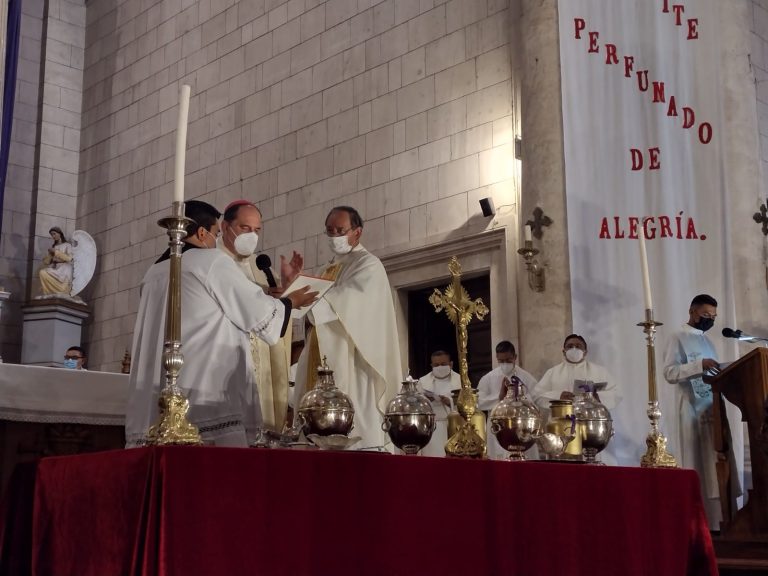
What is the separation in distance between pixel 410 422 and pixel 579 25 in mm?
6584

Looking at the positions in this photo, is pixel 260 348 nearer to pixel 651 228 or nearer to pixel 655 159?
pixel 651 228

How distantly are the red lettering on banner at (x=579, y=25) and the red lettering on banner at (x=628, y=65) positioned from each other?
0.48 meters

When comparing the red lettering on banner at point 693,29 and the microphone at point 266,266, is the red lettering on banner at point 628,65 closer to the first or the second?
the red lettering on banner at point 693,29

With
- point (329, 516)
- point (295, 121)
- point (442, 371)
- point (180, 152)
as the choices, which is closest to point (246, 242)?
point (180, 152)

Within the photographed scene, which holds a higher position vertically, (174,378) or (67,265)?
(67,265)

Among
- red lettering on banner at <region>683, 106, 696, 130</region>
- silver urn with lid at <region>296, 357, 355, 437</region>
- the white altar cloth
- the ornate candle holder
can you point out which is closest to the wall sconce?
the ornate candle holder

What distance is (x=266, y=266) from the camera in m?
4.69

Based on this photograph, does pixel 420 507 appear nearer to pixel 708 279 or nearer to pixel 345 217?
pixel 345 217

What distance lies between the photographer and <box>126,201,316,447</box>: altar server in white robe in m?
3.69

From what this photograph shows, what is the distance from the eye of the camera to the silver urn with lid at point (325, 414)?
3.06 metres

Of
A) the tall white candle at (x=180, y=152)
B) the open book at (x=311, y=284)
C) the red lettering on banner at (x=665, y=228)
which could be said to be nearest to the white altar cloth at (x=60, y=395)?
the open book at (x=311, y=284)

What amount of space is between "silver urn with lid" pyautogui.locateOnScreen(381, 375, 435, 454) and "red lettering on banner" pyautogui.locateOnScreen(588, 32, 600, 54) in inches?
252

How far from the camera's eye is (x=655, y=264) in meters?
8.44

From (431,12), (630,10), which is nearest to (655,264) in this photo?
(630,10)
